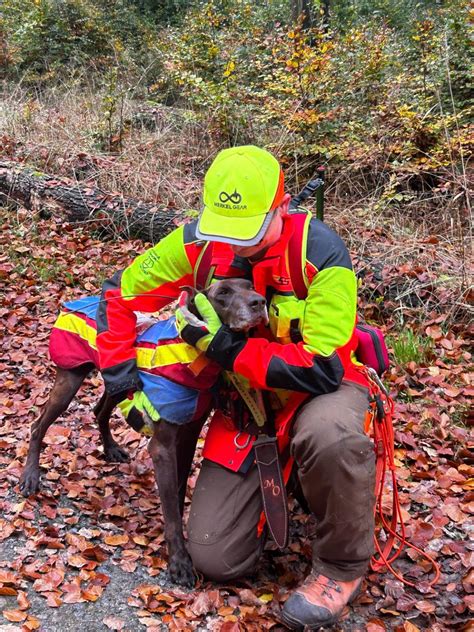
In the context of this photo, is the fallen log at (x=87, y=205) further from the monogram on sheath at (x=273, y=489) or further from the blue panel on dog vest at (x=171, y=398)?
the monogram on sheath at (x=273, y=489)

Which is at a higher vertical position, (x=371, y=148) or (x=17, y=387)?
(x=371, y=148)

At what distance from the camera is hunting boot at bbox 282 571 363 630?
2.39 m

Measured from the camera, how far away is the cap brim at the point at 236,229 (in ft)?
7.71

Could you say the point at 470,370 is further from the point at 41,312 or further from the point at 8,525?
the point at 41,312

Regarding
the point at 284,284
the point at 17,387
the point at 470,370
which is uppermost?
the point at 284,284

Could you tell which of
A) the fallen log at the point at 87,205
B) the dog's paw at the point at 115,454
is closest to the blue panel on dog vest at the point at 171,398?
the dog's paw at the point at 115,454

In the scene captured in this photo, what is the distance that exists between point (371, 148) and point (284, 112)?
1.18m

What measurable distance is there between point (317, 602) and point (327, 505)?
379 mm

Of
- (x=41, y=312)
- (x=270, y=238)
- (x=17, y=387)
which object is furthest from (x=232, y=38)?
(x=270, y=238)

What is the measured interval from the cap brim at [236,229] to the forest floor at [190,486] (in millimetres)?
1492

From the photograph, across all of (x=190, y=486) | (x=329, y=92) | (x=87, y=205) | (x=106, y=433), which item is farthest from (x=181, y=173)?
(x=190, y=486)

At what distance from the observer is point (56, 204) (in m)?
7.24

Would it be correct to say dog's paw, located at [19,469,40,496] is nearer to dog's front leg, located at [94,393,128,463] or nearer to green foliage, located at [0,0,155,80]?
dog's front leg, located at [94,393,128,463]

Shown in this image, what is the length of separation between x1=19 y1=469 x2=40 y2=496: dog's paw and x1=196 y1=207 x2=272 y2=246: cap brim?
1618 millimetres
